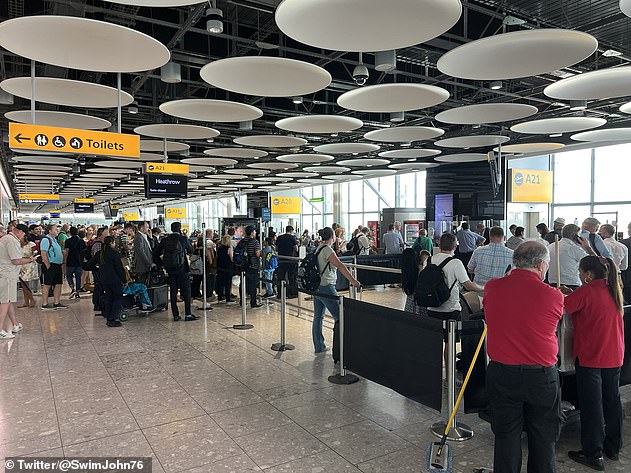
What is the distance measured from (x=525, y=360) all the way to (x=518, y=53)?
12.5ft

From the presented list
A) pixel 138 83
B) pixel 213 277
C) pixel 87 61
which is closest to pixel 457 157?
pixel 213 277

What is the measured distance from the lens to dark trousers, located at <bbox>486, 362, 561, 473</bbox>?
2604 millimetres

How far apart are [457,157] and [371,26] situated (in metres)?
11.8

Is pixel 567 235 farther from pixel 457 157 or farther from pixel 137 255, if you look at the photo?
pixel 457 157

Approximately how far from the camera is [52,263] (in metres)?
9.71

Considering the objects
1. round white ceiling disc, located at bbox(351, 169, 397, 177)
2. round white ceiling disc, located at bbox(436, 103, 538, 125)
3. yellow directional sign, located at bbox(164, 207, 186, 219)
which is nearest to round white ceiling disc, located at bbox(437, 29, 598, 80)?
round white ceiling disc, located at bbox(436, 103, 538, 125)

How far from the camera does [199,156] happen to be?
1670cm

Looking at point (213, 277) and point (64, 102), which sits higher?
point (64, 102)

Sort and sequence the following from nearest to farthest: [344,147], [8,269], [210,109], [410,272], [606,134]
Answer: [410,272] < [8,269] < [210,109] < [606,134] < [344,147]

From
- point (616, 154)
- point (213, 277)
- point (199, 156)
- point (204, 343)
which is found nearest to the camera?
point (204, 343)

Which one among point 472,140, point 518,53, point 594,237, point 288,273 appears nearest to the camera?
point 518,53

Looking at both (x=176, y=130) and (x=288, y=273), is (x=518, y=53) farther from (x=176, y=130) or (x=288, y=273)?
(x=176, y=130)

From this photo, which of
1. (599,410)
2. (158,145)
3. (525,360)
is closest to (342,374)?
(599,410)

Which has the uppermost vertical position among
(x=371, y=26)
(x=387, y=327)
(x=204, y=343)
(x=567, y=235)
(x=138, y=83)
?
(x=138, y=83)
